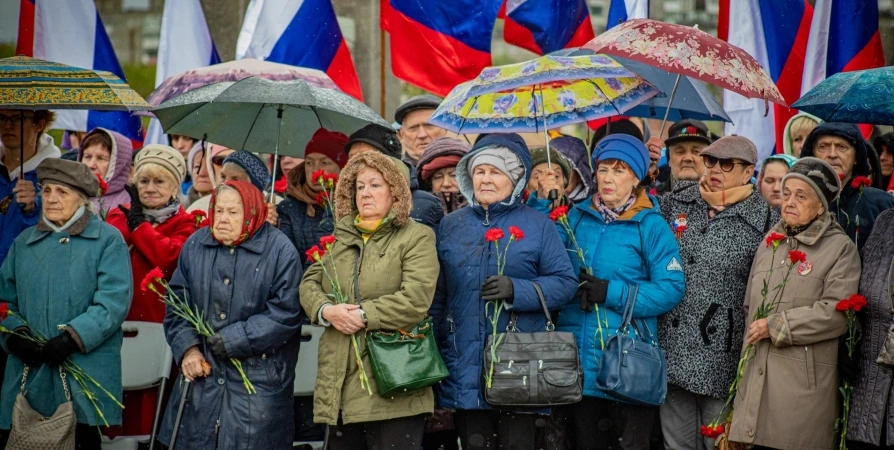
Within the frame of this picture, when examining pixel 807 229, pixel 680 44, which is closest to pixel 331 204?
pixel 680 44

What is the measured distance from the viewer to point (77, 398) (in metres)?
6.05

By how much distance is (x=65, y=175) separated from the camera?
6.20m

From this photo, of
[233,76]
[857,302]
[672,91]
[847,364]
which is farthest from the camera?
[233,76]

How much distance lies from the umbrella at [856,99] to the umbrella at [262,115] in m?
2.50

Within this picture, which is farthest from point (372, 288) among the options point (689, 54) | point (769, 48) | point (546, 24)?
point (769, 48)

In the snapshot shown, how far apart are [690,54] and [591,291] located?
1400 mm

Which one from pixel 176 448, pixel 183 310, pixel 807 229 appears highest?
pixel 807 229

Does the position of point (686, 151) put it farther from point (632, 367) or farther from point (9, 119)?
point (9, 119)

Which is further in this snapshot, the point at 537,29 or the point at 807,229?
the point at 537,29

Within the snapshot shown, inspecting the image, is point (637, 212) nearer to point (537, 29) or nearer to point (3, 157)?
point (537, 29)

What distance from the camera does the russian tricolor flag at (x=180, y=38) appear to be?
955 centimetres

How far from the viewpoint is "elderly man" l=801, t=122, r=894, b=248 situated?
611 centimetres

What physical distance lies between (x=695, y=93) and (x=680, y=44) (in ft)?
3.64

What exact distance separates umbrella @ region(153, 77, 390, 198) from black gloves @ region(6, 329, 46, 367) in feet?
4.93
